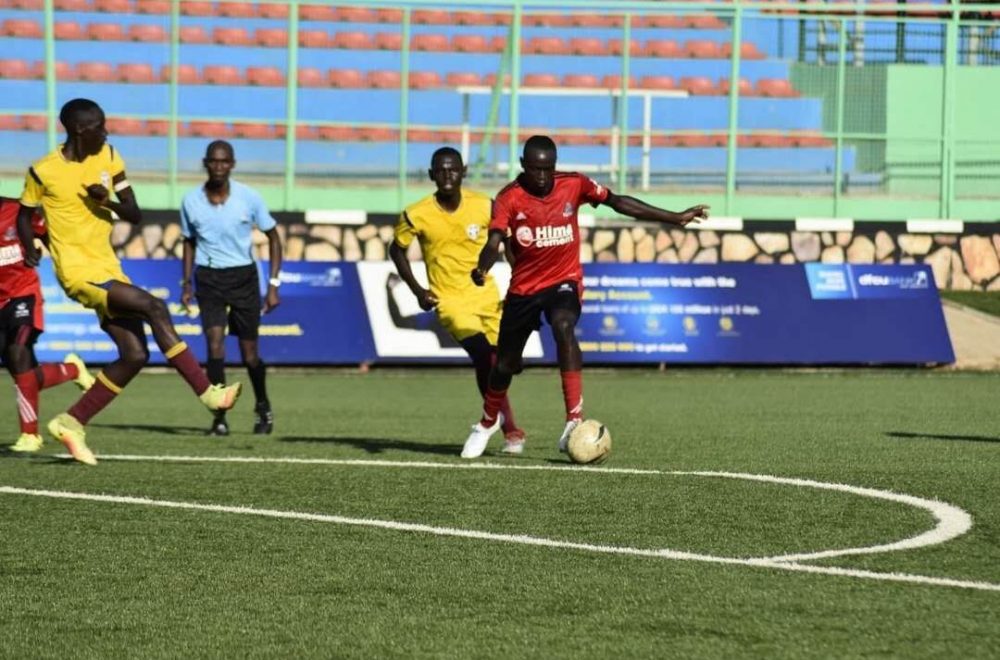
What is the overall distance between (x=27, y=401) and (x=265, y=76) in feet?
47.5

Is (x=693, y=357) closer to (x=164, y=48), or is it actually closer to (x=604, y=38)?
(x=604, y=38)

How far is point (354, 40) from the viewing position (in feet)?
85.1

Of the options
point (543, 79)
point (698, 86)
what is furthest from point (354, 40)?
point (698, 86)

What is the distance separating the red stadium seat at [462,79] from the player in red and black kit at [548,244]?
14.9m

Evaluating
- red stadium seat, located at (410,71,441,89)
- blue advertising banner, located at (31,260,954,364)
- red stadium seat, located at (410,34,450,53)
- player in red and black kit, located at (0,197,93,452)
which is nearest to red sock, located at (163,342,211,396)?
player in red and black kit, located at (0,197,93,452)

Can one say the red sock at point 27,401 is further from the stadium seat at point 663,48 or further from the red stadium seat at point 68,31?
the stadium seat at point 663,48

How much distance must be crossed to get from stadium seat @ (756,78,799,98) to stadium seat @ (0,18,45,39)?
9.42m

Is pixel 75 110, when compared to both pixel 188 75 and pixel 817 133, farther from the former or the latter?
pixel 188 75

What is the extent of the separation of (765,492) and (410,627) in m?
3.61

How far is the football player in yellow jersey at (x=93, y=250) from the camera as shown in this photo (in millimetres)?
10547

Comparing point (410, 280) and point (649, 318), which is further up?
point (410, 280)

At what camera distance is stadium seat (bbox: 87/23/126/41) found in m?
24.7

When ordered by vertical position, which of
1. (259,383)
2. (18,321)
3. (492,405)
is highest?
(18,321)

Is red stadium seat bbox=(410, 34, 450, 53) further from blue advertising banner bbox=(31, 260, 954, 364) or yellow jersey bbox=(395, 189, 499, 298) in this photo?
yellow jersey bbox=(395, 189, 499, 298)
